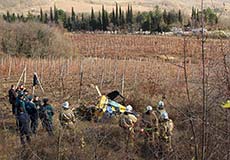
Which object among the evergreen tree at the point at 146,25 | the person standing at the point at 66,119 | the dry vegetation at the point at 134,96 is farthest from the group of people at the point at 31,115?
the evergreen tree at the point at 146,25

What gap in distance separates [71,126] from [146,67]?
43.9 feet

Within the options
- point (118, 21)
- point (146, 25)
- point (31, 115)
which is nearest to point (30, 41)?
point (31, 115)

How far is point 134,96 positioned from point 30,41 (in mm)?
17231

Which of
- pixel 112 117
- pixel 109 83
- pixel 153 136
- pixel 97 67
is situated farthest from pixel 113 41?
pixel 153 136

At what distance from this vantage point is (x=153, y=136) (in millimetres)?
11227

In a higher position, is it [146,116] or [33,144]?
[146,116]

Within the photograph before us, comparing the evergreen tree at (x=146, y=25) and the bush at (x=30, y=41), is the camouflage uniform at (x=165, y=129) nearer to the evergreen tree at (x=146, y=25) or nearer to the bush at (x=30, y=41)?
the bush at (x=30, y=41)

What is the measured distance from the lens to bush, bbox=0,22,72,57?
3316 cm

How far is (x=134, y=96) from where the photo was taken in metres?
18.0

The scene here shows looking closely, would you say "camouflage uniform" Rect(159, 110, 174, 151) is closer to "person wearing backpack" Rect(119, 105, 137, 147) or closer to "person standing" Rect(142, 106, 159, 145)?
"person standing" Rect(142, 106, 159, 145)

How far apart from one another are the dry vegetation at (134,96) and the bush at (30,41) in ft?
16.7

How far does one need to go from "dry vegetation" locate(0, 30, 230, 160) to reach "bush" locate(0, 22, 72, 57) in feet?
16.7

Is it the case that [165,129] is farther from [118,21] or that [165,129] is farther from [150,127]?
[118,21]

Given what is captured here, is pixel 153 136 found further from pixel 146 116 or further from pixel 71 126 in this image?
pixel 71 126
